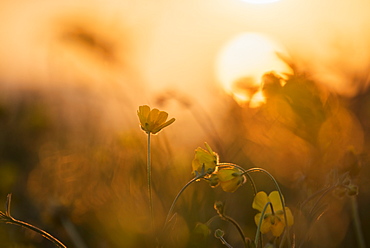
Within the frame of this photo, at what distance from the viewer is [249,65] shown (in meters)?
2.25

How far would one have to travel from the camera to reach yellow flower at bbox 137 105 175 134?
112 cm

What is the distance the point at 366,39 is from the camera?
204 cm

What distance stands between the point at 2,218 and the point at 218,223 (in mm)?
745

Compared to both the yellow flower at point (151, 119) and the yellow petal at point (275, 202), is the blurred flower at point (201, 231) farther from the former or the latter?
the yellow flower at point (151, 119)

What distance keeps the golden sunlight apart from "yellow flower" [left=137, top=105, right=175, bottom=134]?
0.79 feet

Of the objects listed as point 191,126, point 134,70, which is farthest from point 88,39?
point 191,126

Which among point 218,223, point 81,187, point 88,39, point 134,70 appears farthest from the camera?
point 88,39

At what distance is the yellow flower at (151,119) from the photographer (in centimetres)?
112

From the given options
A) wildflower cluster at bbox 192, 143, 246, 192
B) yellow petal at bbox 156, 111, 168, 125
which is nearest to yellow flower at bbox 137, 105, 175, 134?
yellow petal at bbox 156, 111, 168, 125

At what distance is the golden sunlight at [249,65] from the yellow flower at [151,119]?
0.24 metres

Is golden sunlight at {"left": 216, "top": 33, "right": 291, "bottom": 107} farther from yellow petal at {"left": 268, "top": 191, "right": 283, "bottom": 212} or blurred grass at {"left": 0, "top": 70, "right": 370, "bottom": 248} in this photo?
yellow petal at {"left": 268, "top": 191, "right": 283, "bottom": 212}

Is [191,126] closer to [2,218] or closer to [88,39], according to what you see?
[88,39]

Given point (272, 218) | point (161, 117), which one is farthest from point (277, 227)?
point (161, 117)

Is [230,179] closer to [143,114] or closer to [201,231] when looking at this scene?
[201,231]
